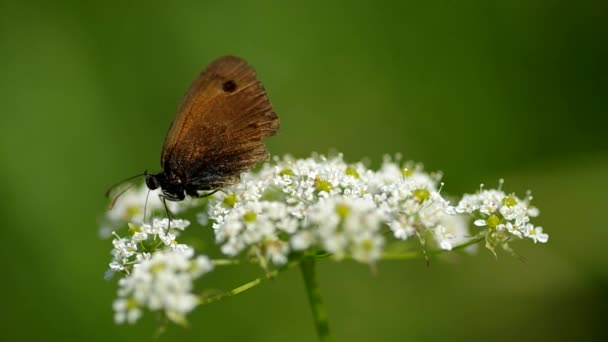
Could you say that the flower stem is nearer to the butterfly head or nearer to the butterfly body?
the butterfly body

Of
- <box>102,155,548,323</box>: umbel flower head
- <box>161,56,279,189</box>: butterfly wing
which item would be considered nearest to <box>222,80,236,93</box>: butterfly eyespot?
<box>161,56,279,189</box>: butterfly wing

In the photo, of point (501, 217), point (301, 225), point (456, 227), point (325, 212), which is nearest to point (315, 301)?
point (301, 225)

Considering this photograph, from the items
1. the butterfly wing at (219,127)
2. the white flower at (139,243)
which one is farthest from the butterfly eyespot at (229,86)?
the white flower at (139,243)

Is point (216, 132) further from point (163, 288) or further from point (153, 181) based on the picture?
point (163, 288)

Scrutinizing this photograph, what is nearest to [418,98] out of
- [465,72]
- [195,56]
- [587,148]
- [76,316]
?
[465,72]

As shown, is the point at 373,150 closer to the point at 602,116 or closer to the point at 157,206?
the point at 602,116

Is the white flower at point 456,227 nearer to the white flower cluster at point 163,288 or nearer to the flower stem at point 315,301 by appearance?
the flower stem at point 315,301
